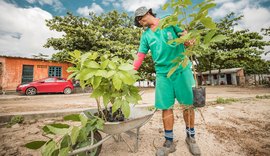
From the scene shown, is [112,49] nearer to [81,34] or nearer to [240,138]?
[81,34]

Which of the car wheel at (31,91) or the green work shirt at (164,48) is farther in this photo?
the car wheel at (31,91)

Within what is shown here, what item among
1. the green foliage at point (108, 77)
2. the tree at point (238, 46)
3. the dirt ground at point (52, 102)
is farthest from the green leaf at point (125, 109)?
→ the tree at point (238, 46)

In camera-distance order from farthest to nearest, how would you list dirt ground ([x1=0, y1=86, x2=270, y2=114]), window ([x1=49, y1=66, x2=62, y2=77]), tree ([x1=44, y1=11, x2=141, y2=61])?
window ([x1=49, y1=66, x2=62, y2=77]), tree ([x1=44, y1=11, x2=141, y2=61]), dirt ground ([x1=0, y1=86, x2=270, y2=114])

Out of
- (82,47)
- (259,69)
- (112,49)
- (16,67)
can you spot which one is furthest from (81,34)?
(259,69)

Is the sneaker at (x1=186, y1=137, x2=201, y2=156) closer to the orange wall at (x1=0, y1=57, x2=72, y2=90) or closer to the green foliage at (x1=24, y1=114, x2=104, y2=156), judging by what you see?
the green foliage at (x1=24, y1=114, x2=104, y2=156)

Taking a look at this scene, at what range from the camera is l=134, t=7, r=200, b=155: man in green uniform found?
1.77m

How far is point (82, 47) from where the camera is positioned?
530 inches

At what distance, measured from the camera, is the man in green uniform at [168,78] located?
1771 millimetres

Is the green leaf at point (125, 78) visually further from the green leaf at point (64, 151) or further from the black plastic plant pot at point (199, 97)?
the green leaf at point (64, 151)

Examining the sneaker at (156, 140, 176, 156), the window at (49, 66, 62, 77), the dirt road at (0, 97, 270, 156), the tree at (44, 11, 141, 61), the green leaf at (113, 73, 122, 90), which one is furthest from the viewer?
the window at (49, 66, 62, 77)

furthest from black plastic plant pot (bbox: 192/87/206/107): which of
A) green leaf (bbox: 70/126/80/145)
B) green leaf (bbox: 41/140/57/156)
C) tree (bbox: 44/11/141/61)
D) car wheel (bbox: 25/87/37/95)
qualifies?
car wheel (bbox: 25/87/37/95)

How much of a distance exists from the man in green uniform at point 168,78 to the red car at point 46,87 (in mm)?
10753

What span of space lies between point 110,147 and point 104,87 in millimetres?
1003

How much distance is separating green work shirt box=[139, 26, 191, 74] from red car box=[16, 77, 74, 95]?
10834 millimetres
